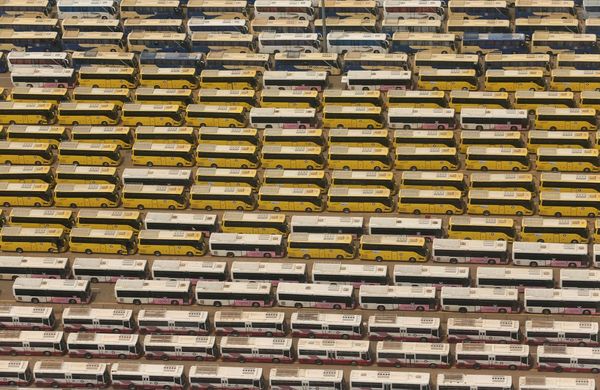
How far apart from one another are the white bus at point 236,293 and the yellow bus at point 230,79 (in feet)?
135

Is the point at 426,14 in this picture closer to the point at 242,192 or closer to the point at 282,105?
the point at 282,105

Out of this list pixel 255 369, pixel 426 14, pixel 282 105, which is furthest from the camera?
pixel 426 14

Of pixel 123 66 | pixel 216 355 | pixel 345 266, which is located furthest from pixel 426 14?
pixel 216 355

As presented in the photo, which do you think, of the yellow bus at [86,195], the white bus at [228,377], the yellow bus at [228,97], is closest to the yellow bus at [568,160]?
the yellow bus at [228,97]

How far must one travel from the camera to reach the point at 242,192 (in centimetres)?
16362

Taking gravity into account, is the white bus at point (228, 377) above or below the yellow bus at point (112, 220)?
below

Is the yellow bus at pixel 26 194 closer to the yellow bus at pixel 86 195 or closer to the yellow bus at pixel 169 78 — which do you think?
the yellow bus at pixel 86 195

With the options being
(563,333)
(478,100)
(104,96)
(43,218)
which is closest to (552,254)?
(563,333)

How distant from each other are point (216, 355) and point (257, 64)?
5447 cm

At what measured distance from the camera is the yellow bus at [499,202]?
6319 inches

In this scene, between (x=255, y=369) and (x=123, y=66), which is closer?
(x=255, y=369)

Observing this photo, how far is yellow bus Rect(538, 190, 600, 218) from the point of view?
160 metres

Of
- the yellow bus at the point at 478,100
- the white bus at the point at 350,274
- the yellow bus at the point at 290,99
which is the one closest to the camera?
the white bus at the point at 350,274

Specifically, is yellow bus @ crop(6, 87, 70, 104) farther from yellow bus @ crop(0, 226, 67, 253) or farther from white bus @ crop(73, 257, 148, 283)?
white bus @ crop(73, 257, 148, 283)
